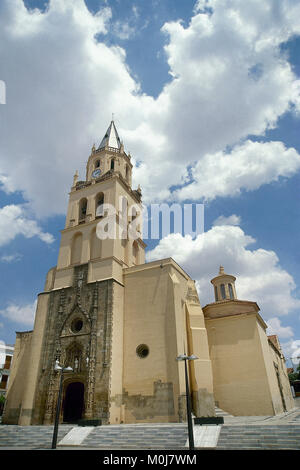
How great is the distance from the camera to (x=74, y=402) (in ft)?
65.5

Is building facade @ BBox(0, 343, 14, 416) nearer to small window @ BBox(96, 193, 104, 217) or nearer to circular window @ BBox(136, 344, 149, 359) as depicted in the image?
small window @ BBox(96, 193, 104, 217)

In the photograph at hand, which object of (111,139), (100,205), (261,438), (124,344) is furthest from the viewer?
(111,139)

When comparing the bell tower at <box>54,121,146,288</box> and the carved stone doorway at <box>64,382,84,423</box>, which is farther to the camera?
the bell tower at <box>54,121,146,288</box>

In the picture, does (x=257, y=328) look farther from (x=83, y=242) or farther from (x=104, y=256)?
(x=83, y=242)

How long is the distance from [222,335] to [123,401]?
8.83 metres

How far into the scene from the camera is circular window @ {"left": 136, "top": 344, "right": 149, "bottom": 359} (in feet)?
66.8

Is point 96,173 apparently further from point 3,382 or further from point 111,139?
point 3,382

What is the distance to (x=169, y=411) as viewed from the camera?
18000 mm

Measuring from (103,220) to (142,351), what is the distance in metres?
10.5

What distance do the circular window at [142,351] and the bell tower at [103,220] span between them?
16.8 feet

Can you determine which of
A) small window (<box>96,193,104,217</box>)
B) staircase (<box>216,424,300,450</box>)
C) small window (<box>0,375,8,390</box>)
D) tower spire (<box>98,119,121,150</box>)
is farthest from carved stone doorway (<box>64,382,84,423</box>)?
small window (<box>0,375,8,390</box>)

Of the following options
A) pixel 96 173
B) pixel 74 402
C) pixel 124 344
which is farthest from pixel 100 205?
pixel 74 402

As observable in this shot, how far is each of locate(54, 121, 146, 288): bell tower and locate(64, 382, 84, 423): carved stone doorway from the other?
23.5 ft

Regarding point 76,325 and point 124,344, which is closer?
point 124,344
